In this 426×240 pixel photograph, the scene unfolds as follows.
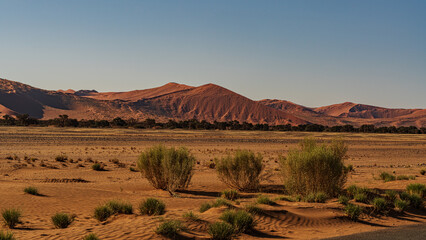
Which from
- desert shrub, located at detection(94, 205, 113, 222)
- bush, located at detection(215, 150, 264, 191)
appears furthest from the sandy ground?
bush, located at detection(215, 150, 264, 191)

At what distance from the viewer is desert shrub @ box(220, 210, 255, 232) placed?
1019 cm

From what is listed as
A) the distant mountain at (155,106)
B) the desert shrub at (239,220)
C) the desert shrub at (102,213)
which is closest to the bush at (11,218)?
the desert shrub at (102,213)

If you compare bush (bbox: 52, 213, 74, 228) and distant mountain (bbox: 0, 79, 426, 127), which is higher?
distant mountain (bbox: 0, 79, 426, 127)

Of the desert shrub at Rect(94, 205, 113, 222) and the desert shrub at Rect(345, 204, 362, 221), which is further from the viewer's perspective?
the desert shrub at Rect(345, 204, 362, 221)

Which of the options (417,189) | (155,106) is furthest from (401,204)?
(155,106)

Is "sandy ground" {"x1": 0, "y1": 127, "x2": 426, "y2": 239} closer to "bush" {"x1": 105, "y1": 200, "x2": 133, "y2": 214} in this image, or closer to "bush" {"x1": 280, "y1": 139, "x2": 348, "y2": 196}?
"bush" {"x1": 105, "y1": 200, "x2": 133, "y2": 214}

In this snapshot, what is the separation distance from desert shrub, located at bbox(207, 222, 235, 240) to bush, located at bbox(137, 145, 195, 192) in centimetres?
801

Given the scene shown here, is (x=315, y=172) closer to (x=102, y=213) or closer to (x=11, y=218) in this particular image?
(x=102, y=213)

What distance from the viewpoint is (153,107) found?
154375 millimetres

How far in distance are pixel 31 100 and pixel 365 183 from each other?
14340 cm

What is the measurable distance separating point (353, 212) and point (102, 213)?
7.44 metres

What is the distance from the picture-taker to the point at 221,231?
30.3 ft

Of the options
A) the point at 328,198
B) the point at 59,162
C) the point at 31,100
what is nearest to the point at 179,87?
the point at 31,100

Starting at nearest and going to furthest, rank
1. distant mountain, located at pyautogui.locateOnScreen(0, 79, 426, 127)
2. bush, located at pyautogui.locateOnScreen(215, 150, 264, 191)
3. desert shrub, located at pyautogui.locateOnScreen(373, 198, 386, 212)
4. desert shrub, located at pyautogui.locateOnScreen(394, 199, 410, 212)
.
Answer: desert shrub, located at pyautogui.locateOnScreen(373, 198, 386, 212) → desert shrub, located at pyautogui.locateOnScreen(394, 199, 410, 212) → bush, located at pyautogui.locateOnScreen(215, 150, 264, 191) → distant mountain, located at pyautogui.locateOnScreen(0, 79, 426, 127)
